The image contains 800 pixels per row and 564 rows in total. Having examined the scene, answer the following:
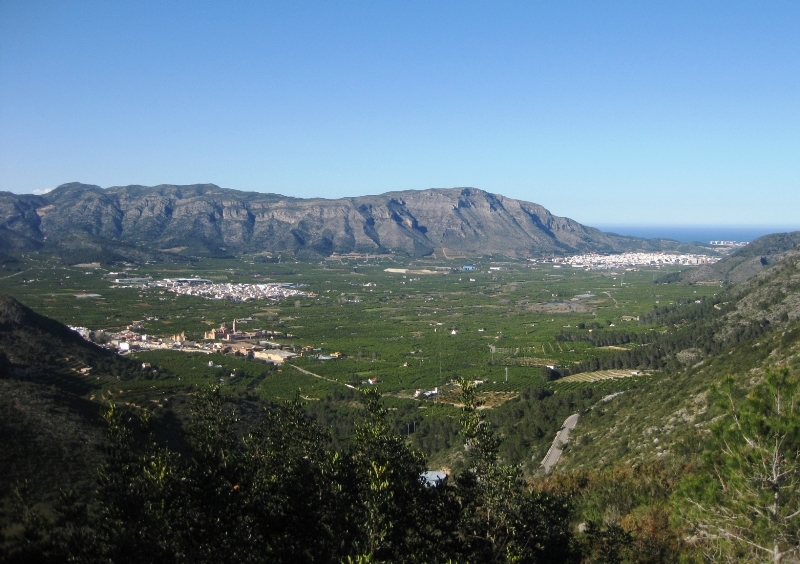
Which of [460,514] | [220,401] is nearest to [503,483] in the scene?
[460,514]

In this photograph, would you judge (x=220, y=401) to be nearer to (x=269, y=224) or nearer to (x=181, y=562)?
(x=181, y=562)

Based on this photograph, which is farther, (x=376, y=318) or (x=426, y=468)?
(x=376, y=318)

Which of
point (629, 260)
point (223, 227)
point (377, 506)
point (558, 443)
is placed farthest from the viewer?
point (223, 227)

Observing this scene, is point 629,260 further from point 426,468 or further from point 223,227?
point 426,468

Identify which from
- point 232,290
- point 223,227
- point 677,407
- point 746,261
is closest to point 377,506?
point 677,407

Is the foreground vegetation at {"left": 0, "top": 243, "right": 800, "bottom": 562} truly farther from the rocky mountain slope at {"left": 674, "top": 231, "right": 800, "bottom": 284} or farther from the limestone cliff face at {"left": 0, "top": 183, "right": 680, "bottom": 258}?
the limestone cliff face at {"left": 0, "top": 183, "right": 680, "bottom": 258}

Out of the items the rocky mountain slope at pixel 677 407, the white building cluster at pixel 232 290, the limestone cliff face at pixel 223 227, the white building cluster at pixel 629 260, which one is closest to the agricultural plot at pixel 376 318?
the white building cluster at pixel 232 290

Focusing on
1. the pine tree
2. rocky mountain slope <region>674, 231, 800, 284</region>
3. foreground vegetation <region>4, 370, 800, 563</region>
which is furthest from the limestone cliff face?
the pine tree
